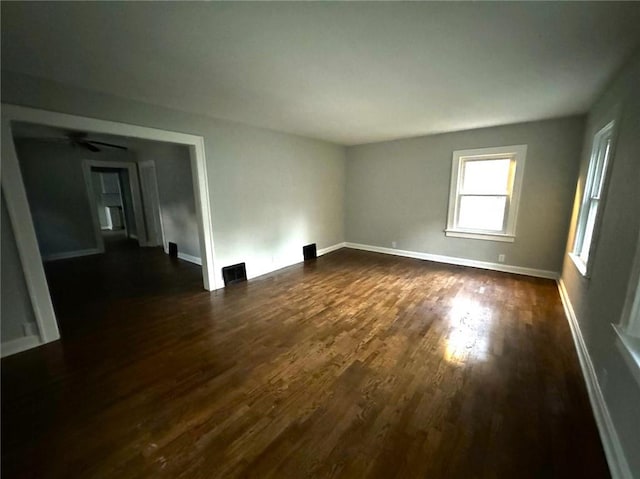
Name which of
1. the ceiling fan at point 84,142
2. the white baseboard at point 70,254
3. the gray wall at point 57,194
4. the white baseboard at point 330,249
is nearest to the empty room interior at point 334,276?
the ceiling fan at point 84,142

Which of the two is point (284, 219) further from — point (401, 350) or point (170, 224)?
point (401, 350)

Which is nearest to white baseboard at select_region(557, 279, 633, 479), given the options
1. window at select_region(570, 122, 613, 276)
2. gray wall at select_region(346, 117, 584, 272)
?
window at select_region(570, 122, 613, 276)

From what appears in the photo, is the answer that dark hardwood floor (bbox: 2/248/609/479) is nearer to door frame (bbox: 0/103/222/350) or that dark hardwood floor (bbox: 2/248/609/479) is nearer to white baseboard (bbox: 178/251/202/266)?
door frame (bbox: 0/103/222/350)

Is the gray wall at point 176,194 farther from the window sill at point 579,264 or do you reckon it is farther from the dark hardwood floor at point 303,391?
the window sill at point 579,264

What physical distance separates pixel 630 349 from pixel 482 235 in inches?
139

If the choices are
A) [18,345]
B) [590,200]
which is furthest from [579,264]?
[18,345]

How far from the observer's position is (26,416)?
1706 mm

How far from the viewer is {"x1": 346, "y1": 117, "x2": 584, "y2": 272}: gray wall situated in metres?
3.89

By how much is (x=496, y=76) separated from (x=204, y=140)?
3332 millimetres

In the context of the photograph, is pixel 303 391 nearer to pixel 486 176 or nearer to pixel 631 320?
pixel 631 320

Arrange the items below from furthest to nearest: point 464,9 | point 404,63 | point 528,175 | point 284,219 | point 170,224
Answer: point 170,224
point 284,219
point 528,175
point 404,63
point 464,9

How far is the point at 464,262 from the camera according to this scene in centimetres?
488

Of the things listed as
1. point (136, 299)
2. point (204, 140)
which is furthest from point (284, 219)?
point (136, 299)

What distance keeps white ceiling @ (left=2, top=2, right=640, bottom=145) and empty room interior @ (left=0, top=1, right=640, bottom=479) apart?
0.06 ft
